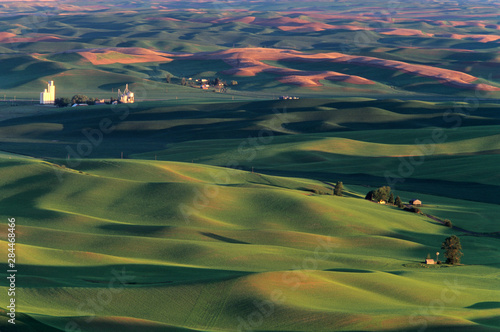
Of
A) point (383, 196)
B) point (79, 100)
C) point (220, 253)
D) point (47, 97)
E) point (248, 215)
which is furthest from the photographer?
point (47, 97)

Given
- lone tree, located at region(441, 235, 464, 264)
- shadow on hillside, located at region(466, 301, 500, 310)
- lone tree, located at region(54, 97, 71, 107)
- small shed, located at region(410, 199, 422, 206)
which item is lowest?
lone tree, located at region(54, 97, 71, 107)

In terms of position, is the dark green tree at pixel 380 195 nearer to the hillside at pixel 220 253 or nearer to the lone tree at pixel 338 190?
the hillside at pixel 220 253

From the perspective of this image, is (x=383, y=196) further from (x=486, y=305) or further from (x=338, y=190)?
(x=486, y=305)

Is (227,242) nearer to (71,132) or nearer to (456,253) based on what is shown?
(456,253)

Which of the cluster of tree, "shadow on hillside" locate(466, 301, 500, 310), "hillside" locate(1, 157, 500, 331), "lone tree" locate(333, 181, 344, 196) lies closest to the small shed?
the cluster of tree

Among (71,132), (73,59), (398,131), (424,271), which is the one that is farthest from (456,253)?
(73,59)

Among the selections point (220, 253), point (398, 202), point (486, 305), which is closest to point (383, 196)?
point (398, 202)

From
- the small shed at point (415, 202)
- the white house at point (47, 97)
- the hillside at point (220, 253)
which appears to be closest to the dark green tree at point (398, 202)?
the small shed at point (415, 202)

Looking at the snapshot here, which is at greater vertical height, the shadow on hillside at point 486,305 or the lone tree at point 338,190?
the shadow on hillside at point 486,305

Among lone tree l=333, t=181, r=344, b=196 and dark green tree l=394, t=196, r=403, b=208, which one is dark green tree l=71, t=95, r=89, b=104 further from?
dark green tree l=394, t=196, r=403, b=208

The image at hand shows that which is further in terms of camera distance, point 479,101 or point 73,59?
point 73,59

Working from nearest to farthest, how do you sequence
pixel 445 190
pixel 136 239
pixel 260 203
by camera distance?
pixel 136 239, pixel 260 203, pixel 445 190
